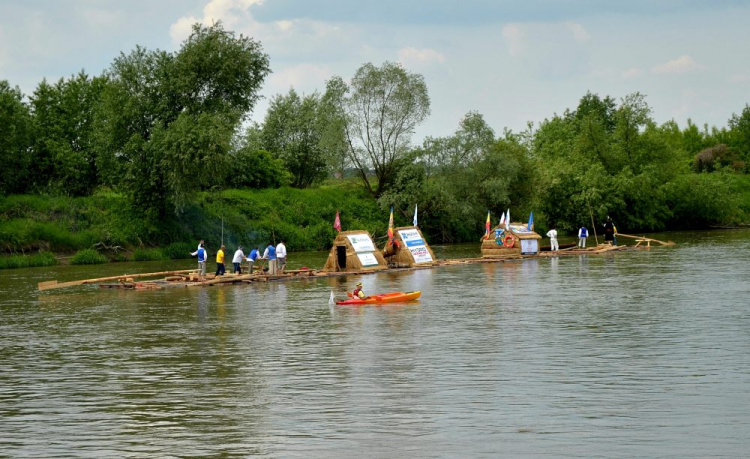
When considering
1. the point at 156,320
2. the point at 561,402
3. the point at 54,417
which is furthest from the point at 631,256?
the point at 54,417

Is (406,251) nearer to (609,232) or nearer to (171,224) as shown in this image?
(609,232)

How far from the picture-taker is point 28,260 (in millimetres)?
64750

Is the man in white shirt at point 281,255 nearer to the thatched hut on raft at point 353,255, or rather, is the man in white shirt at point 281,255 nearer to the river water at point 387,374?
the thatched hut on raft at point 353,255

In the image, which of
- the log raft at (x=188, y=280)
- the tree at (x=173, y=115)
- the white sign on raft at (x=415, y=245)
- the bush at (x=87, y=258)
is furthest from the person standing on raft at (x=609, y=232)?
the bush at (x=87, y=258)

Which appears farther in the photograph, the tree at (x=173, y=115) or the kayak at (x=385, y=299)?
the tree at (x=173, y=115)

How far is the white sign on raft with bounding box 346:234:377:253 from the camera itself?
175 ft

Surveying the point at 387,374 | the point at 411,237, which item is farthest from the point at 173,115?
the point at 387,374

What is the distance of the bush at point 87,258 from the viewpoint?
6669 centimetres

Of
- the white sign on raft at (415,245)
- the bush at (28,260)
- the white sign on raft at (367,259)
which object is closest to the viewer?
the white sign on raft at (367,259)

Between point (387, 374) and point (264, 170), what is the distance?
7369 cm

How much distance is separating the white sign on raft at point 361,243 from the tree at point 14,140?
31236 millimetres

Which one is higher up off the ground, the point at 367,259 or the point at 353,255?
the point at 353,255

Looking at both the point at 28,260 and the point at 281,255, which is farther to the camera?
the point at 28,260

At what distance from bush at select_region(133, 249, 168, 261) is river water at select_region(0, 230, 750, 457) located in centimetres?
2980
